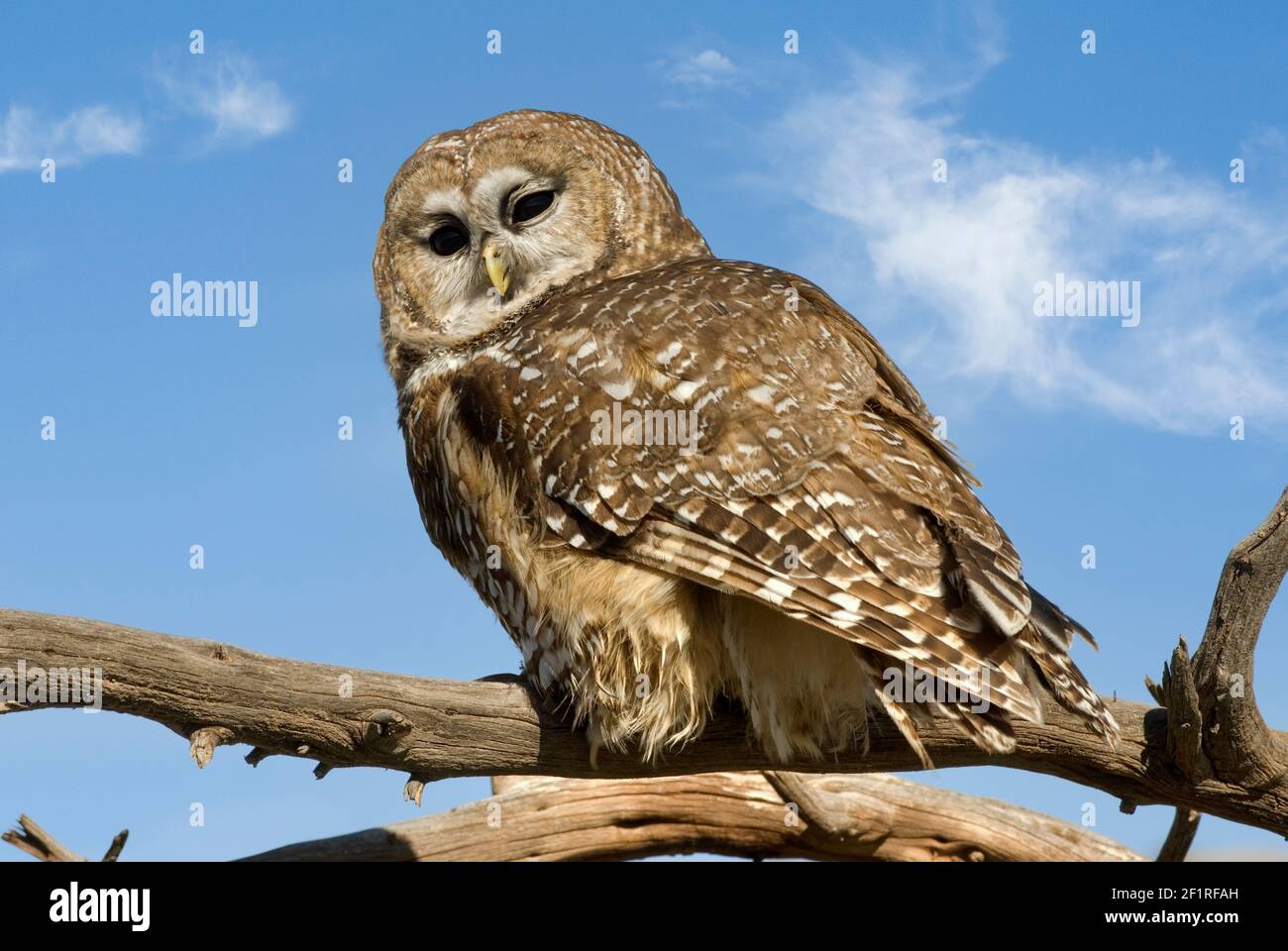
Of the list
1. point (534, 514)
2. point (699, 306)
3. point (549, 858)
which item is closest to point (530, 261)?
point (699, 306)

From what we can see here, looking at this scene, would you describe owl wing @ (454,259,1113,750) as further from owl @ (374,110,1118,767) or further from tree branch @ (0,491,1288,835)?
tree branch @ (0,491,1288,835)

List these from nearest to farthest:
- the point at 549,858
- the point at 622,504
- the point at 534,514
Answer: the point at 622,504, the point at 534,514, the point at 549,858

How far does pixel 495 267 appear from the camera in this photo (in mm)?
4492

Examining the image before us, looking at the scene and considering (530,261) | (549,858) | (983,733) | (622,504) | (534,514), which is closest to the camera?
(983,733)

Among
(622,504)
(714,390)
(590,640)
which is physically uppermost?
→ (714,390)

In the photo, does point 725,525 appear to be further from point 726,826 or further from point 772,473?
point 726,826

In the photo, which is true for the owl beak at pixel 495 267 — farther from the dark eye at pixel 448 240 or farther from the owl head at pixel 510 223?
the dark eye at pixel 448 240

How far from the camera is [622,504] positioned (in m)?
3.33

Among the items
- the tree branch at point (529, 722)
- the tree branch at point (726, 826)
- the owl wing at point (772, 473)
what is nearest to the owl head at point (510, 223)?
the owl wing at point (772, 473)

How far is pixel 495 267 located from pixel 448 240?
15.4 inches

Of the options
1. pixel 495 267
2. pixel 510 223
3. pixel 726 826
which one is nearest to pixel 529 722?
pixel 495 267

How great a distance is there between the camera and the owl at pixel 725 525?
3064mm
